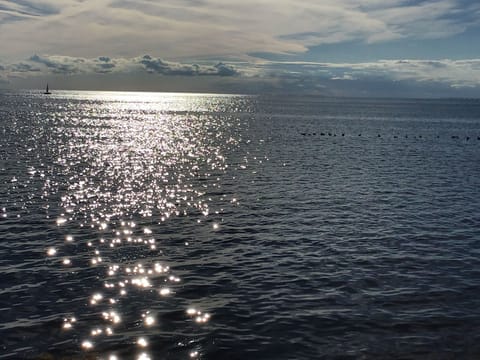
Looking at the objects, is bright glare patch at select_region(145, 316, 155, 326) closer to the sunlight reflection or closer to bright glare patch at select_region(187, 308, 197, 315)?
the sunlight reflection

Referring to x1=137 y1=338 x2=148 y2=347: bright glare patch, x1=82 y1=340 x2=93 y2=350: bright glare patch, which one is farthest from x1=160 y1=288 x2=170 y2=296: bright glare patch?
x1=82 y1=340 x2=93 y2=350: bright glare patch

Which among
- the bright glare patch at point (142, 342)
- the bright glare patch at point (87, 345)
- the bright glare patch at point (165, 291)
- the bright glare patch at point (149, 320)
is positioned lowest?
the bright glare patch at point (87, 345)

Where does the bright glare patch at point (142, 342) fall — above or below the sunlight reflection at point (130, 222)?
below

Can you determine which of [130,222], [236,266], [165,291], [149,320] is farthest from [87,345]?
[130,222]

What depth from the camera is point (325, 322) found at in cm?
1895

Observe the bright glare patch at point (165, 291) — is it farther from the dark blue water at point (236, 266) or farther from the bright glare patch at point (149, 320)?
the bright glare patch at point (149, 320)

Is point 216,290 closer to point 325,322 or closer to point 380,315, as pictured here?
point 325,322

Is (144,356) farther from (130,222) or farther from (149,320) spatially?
(130,222)

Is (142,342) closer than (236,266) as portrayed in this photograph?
Yes

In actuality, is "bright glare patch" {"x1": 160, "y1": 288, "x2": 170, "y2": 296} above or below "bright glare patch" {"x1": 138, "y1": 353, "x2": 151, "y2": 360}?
above

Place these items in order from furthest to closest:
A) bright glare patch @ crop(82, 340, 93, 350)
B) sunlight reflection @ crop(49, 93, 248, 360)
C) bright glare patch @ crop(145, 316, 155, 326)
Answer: sunlight reflection @ crop(49, 93, 248, 360) < bright glare patch @ crop(145, 316, 155, 326) < bright glare patch @ crop(82, 340, 93, 350)

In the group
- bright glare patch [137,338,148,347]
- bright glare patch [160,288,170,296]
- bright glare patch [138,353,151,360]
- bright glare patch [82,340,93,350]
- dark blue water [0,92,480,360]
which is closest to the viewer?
bright glare patch [138,353,151,360]

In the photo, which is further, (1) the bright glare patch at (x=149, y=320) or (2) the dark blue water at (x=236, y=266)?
(1) the bright glare patch at (x=149, y=320)

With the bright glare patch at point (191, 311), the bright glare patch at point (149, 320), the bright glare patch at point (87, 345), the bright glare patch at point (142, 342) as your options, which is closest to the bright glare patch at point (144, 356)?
the bright glare patch at point (142, 342)
